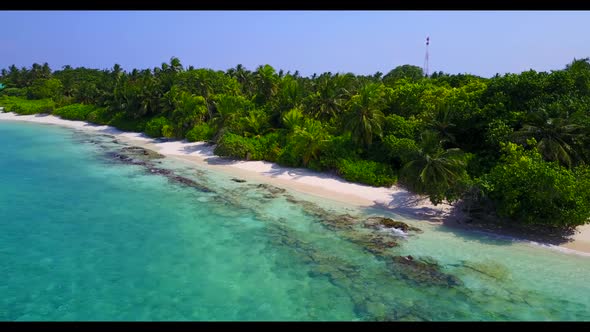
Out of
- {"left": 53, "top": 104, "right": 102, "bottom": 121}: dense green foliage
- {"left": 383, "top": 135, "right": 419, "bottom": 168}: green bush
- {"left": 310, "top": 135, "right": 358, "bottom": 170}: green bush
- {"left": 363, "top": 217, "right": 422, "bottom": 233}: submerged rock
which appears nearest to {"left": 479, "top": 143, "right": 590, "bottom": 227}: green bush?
{"left": 363, "top": 217, "right": 422, "bottom": 233}: submerged rock

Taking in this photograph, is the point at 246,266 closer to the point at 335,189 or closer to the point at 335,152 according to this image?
the point at 335,189

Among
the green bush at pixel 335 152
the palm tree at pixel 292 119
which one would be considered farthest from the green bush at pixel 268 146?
the green bush at pixel 335 152

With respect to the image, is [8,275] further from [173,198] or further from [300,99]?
[300,99]

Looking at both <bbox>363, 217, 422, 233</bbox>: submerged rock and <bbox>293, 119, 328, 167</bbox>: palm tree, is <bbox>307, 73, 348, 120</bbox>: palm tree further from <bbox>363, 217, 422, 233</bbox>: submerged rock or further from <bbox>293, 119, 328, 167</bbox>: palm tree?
<bbox>363, 217, 422, 233</bbox>: submerged rock

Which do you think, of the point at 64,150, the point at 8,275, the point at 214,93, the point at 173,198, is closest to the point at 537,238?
the point at 173,198

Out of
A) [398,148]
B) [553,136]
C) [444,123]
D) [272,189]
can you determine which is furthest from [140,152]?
[553,136]

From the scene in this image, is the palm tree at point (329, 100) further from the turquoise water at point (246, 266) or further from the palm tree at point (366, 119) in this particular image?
the turquoise water at point (246, 266)

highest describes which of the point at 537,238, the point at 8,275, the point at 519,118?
the point at 519,118
